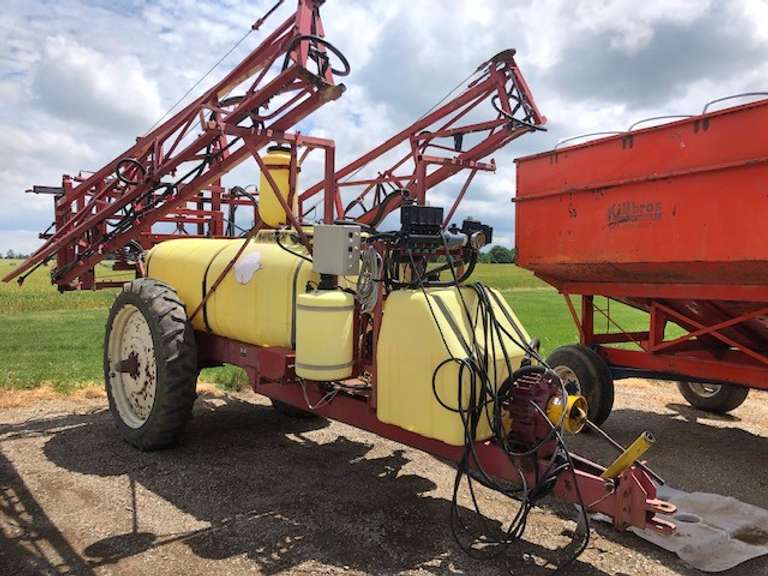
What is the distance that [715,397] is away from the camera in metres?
7.39

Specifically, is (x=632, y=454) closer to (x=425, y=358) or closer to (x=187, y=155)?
(x=425, y=358)

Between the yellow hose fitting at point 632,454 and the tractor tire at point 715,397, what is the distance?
4.45 m

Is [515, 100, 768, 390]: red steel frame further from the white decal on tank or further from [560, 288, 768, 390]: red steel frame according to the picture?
the white decal on tank

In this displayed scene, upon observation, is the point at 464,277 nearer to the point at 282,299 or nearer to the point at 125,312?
the point at 282,299

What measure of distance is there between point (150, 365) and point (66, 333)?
10.2m

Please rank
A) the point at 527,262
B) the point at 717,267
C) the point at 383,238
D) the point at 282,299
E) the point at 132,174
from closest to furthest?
the point at 383,238, the point at 282,299, the point at 717,267, the point at 132,174, the point at 527,262

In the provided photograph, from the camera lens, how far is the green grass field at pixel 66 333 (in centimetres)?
851

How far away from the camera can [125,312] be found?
5.89 m

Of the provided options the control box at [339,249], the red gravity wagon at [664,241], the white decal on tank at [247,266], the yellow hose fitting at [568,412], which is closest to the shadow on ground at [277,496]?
the yellow hose fitting at [568,412]

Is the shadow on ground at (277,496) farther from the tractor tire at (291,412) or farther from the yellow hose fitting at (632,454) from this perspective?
the yellow hose fitting at (632,454)

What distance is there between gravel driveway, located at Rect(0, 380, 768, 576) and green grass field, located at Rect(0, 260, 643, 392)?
1.67m

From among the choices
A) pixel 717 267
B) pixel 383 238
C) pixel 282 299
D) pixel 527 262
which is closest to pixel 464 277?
pixel 383 238

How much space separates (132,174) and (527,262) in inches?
159

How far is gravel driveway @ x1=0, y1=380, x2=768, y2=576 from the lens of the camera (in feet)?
12.1
